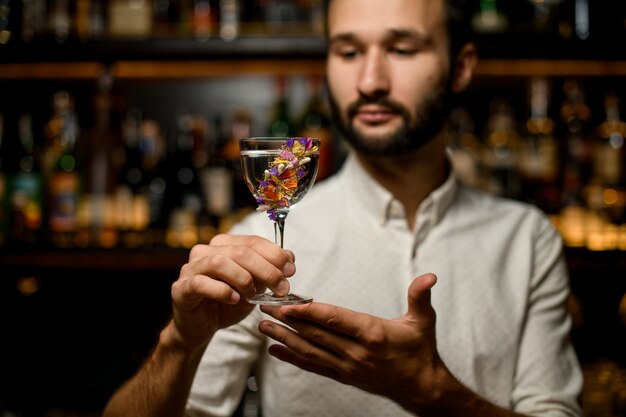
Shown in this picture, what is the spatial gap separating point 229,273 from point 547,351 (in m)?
0.64

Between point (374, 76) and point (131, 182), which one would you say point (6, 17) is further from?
point (374, 76)

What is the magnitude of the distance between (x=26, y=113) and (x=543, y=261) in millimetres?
1588

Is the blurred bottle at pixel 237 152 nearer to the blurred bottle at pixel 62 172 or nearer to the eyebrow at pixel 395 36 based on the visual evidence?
the blurred bottle at pixel 62 172

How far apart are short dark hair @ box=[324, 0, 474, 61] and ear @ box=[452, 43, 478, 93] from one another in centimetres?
2

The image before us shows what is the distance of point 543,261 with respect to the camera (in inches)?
50.6

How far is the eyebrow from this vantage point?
122cm

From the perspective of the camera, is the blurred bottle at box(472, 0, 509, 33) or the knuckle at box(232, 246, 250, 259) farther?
the blurred bottle at box(472, 0, 509, 33)

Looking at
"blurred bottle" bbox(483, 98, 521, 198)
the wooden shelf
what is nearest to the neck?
the wooden shelf

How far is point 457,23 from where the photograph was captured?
134 centimetres

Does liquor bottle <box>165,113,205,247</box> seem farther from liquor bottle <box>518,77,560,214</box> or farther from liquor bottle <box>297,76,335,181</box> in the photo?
liquor bottle <box>518,77,560,214</box>

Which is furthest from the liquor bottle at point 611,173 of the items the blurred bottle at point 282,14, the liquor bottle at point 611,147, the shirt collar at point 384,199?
the blurred bottle at point 282,14

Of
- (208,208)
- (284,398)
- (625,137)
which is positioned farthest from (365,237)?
(625,137)

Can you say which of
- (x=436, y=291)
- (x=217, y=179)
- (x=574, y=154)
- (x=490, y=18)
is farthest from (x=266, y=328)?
(x=574, y=154)

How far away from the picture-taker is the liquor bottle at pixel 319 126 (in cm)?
190
